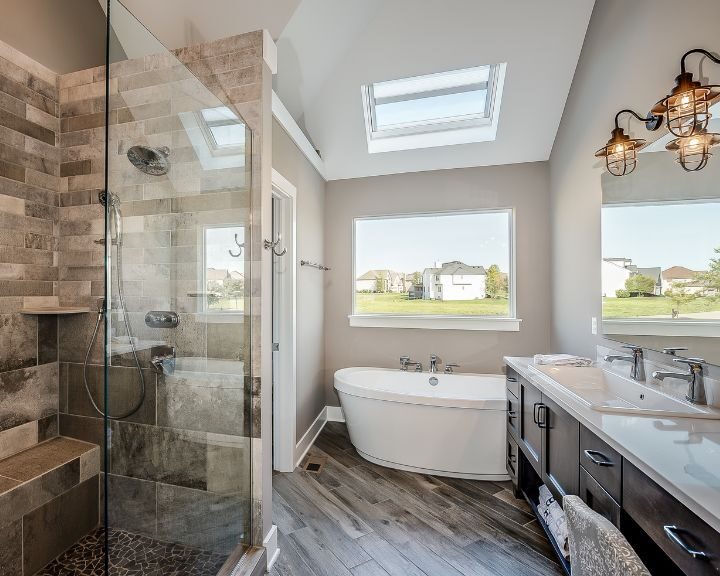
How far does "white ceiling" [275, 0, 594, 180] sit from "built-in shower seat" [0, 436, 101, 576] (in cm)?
253

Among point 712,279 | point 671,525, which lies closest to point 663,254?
point 712,279

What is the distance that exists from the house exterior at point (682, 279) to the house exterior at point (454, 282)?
5.65 feet

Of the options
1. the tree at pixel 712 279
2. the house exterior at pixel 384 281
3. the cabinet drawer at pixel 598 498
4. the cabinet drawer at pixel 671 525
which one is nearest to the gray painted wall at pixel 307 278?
the house exterior at pixel 384 281

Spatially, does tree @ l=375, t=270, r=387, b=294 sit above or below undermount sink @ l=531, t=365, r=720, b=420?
above

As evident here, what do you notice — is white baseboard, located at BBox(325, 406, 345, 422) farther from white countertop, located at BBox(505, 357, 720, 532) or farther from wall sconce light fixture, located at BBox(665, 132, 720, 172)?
wall sconce light fixture, located at BBox(665, 132, 720, 172)

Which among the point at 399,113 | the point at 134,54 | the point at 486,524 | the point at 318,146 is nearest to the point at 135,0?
the point at 134,54

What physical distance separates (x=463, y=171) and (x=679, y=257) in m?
2.04

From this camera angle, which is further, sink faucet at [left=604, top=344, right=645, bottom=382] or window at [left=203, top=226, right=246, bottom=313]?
sink faucet at [left=604, top=344, right=645, bottom=382]

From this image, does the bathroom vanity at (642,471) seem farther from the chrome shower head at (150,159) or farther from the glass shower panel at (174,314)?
the chrome shower head at (150,159)

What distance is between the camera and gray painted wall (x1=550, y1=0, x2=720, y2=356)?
1.70m

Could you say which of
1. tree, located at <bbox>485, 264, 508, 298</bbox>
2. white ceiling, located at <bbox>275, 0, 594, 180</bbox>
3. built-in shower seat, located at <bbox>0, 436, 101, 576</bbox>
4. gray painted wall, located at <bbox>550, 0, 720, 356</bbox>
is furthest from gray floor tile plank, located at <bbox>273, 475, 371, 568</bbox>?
white ceiling, located at <bbox>275, 0, 594, 180</bbox>

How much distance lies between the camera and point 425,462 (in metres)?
2.53

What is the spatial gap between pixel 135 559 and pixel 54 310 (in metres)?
1.36

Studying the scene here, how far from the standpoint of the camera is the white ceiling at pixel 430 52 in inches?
88.4
